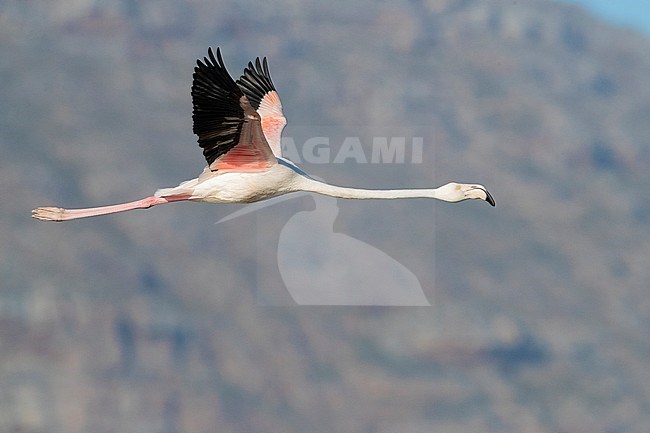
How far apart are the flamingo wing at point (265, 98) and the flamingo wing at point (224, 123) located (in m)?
2.35

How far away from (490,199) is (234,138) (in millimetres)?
4202

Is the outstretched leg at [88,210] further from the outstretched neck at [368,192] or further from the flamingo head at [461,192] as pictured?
the flamingo head at [461,192]

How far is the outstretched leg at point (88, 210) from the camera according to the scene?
19438 mm

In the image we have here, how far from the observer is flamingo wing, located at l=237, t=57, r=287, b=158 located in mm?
21391

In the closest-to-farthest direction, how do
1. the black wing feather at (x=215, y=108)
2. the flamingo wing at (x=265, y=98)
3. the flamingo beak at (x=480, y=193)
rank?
the black wing feather at (x=215, y=108)
the flamingo beak at (x=480, y=193)
the flamingo wing at (x=265, y=98)

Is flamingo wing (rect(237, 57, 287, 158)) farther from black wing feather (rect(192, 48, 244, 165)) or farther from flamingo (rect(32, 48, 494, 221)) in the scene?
black wing feather (rect(192, 48, 244, 165))

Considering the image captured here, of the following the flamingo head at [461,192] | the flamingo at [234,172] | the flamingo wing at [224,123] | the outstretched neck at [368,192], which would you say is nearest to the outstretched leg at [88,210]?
the flamingo at [234,172]

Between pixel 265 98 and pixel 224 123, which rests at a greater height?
pixel 265 98

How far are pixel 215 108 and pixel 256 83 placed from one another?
14.8 ft

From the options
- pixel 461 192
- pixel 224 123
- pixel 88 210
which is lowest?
pixel 88 210

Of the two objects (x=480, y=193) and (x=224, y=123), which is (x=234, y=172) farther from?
(x=480, y=193)

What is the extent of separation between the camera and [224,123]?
1777 centimetres

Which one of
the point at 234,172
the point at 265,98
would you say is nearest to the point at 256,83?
the point at 265,98

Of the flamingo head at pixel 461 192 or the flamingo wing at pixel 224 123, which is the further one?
the flamingo head at pixel 461 192
